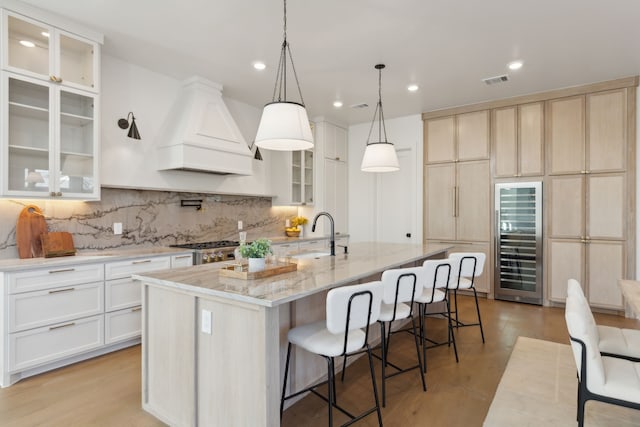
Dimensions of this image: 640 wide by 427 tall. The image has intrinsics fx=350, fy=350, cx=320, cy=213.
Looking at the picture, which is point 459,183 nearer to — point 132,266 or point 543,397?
point 543,397

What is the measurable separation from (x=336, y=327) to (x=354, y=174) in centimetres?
506

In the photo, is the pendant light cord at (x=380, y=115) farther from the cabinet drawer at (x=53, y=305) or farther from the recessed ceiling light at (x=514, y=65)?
the cabinet drawer at (x=53, y=305)

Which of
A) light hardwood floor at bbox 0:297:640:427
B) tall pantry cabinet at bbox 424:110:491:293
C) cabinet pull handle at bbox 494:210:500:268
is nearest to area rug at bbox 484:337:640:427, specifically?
light hardwood floor at bbox 0:297:640:427

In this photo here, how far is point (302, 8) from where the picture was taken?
279 cm

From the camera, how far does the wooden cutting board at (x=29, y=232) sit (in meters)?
3.03

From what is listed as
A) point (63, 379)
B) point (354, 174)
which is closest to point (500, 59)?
point (354, 174)

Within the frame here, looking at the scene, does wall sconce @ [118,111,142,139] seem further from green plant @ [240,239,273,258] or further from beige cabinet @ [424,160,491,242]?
beige cabinet @ [424,160,491,242]

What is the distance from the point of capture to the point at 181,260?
12.1ft

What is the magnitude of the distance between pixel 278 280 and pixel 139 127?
112 inches

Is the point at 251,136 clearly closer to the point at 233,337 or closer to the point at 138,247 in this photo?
the point at 138,247

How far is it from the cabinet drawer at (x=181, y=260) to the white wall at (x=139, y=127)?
906mm

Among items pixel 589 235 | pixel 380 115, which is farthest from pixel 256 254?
pixel 589 235

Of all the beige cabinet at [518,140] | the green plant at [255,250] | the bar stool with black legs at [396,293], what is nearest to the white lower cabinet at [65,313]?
the green plant at [255,250]

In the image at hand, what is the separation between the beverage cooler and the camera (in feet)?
15.9
